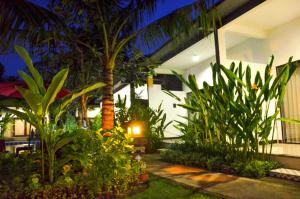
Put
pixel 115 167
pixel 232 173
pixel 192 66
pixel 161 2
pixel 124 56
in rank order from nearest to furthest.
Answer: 1. pixel 115 167
2. pixel 232 173
3. pixel 161 2
4. pixel 124 56
5. pixel 192 66

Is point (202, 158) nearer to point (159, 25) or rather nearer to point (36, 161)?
point (159, 25)

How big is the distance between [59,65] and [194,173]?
6.04 metres

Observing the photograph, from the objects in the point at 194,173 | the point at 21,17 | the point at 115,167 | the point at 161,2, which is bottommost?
the point at 194,173

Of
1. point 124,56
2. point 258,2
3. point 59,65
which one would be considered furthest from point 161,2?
point 59,65

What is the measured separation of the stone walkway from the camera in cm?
378

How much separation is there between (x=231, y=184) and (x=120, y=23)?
428 centimetres

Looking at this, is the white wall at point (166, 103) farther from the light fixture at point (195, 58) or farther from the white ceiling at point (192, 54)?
the light fixture at point (195, 58)

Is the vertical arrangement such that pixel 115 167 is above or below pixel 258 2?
below

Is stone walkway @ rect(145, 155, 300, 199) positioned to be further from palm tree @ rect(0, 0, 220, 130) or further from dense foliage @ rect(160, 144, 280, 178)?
palm tree @ rect(0, 0, 220, 130)

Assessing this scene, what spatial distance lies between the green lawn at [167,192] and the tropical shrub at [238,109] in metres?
1.61

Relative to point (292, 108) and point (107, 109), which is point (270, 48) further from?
point (107, 109)

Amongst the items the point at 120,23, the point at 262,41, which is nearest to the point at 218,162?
the point at 120,23

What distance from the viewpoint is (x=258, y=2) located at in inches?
243

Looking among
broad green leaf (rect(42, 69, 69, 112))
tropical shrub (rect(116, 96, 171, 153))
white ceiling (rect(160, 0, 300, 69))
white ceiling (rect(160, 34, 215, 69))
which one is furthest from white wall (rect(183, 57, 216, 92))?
broad green leaf (rect(42, 69, 69, 112))
